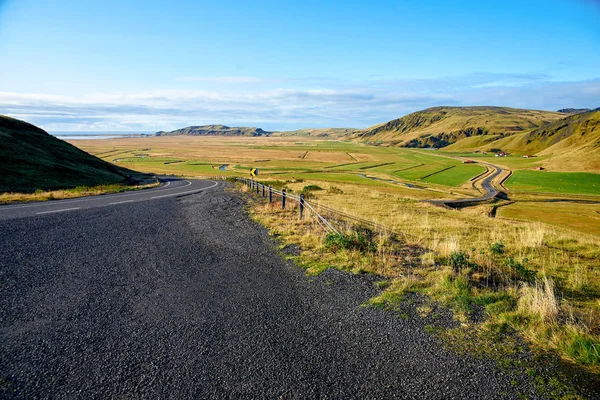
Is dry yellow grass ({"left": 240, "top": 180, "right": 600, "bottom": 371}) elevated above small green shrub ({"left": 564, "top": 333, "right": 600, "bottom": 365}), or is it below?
below

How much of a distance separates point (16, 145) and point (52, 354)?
51.5 meters

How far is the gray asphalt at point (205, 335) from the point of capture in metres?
4.32

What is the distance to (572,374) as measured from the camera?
436 cm

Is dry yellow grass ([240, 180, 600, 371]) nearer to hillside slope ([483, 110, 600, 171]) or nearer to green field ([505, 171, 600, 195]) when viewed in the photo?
green field ([505, 171, 600, 195])

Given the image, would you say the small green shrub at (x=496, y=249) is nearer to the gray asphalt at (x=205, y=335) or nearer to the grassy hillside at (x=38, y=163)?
the gray asphalt at (x=205, y=335)

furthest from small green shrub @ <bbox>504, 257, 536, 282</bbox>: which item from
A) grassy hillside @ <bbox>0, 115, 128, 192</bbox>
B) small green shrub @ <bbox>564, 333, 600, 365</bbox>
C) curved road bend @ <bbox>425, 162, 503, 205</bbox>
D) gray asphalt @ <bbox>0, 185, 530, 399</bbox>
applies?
grassy hillside @ <bbox>0, 115, 128, 192</bbox>

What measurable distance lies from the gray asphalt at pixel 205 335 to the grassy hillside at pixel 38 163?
29.0 metres

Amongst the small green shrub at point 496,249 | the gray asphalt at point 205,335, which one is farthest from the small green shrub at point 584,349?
the small green shrub at point 496,249

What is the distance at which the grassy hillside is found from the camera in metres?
32.2

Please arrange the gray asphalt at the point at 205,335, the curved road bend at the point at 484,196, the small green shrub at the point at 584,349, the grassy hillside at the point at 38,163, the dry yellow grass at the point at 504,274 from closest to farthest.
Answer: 1. the gray asphalt at the point at 205,335
2. the small green shrub at the point at 584,349
3. the dry yellow grass at the point at 504,274
4. the grassy hillside at the point at 38,163
5. the curved road bend at the point at 484,196

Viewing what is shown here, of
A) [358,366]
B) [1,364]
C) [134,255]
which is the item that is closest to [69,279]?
[134,255]

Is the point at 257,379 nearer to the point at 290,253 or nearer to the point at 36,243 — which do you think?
the point at 290,253

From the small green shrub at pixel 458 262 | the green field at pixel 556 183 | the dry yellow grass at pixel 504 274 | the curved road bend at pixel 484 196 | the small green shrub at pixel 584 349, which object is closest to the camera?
the small green shrub at pixel 584 349

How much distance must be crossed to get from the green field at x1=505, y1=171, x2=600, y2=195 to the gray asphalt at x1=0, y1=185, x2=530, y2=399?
66.0 m
